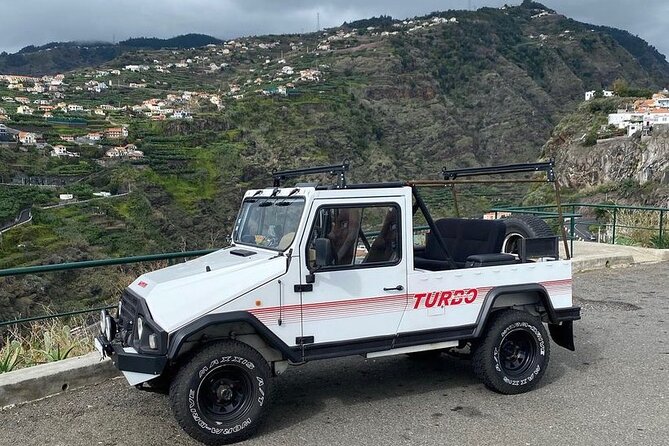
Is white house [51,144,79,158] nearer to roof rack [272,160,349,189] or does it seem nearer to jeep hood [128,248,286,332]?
roof rack [272,160,349,189]

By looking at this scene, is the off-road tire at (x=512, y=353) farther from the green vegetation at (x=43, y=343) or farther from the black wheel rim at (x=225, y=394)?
the green vegetation at (x=43, y=343)

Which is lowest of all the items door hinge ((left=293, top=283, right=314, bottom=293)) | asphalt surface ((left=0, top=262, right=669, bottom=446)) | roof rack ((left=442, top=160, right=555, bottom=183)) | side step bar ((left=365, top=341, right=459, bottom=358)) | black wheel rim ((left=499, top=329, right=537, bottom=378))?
asphalt surface ((left=0, top=262, right=669, bottom=446))

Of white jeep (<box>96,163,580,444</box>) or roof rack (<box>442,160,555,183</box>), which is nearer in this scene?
white jeep (<box>96,163,580,444</box>)

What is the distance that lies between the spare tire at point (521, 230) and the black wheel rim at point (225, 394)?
3.26m

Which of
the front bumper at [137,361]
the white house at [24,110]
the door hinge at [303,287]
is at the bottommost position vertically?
the front bumper at [137,361]

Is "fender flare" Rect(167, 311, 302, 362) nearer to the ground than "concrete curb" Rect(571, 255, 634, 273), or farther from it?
farther from it

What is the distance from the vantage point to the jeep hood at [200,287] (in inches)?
189

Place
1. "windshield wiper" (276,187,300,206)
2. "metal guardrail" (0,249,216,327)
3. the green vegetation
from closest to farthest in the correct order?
1. "windshield wiper" (276,187,300,206)
2. "metal guardrail" (0,249,216,327)
3. the green vegetation

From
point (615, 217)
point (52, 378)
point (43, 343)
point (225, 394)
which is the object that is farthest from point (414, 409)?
point (615, 217)

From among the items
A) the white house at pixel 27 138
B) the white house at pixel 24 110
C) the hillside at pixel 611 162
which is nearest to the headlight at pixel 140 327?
the hillside at pixel 611 162

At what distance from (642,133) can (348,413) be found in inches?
3025

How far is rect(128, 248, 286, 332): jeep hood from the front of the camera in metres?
4.81

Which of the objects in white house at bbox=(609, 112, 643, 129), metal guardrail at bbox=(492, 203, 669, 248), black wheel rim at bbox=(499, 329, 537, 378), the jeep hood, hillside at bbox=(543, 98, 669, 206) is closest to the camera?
the jeep hood

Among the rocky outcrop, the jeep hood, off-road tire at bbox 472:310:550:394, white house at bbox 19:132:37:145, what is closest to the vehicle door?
the jeep hood
